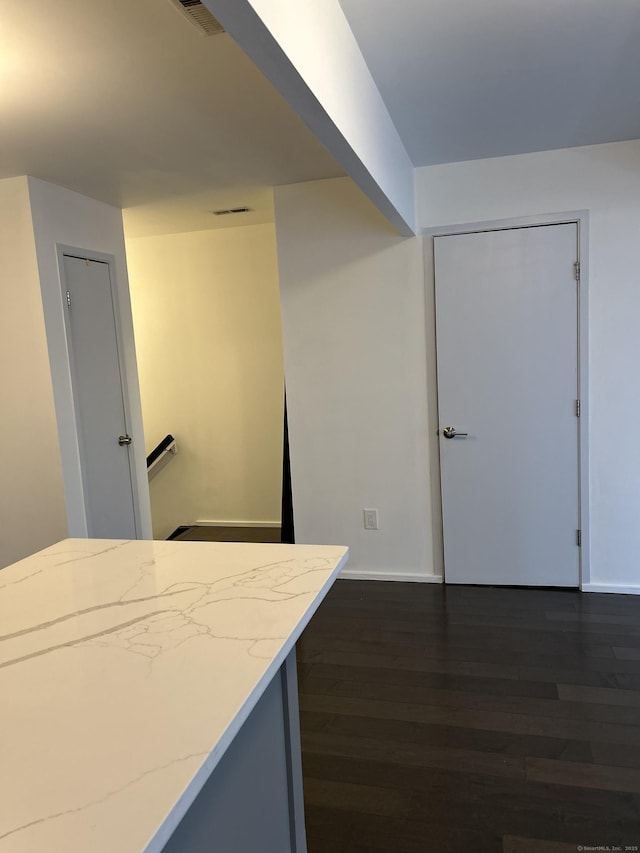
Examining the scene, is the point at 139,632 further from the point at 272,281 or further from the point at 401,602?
the point at 272,281

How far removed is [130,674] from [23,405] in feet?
8.73

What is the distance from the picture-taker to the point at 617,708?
7.97 feet

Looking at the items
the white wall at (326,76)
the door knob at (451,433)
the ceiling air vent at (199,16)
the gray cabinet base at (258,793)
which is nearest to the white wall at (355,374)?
the door knob at (451,433)

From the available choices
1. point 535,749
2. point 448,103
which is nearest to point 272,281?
point 448,103

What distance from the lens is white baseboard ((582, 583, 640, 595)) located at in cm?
355

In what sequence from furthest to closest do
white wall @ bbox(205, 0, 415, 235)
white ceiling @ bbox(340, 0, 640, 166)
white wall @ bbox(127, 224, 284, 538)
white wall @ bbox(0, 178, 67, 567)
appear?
1. white wall @ bbox(127, 224, 284, 538)
2. white wall @ bbox(0, 178, 67, 567)
3. white ceiling @ bbox(340, 0, 640, 166)
4. white wall @ bbox(205, 0, 415, 235)

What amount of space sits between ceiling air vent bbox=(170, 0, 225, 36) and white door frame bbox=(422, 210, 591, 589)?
201cm

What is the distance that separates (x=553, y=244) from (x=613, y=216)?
0.33m

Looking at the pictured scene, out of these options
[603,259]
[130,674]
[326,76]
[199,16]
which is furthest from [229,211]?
[130,674]

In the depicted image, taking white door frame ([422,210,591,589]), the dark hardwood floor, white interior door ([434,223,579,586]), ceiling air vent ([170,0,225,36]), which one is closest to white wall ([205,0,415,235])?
ceiling air vent ([170,0,225,36])

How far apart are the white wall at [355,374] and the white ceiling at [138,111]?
15.3 inches

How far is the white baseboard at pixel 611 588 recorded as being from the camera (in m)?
3.55

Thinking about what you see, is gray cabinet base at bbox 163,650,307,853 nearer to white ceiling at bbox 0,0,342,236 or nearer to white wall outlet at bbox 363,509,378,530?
white ceiling at bbox 0,0,342,236

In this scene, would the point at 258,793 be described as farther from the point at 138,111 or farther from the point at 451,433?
the point at 451,433
